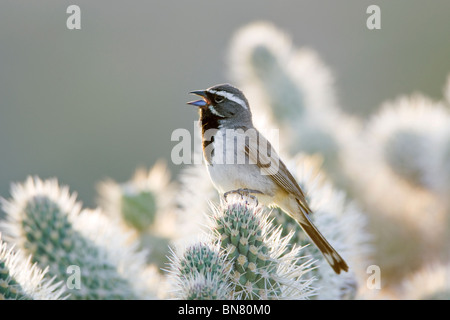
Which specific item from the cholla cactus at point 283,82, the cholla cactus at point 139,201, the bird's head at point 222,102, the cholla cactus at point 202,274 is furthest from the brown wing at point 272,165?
the cholla cactus at point 283,82

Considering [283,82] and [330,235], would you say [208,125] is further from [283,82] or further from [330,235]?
[283,82]

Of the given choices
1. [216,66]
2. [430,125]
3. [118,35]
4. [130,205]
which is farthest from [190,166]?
[118,35]

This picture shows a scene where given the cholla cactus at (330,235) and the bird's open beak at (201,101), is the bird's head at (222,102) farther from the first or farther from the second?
the cholla cactus at (330,235)

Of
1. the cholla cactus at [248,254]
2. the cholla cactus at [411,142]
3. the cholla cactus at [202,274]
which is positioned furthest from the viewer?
the cholla cactus at [411,142]

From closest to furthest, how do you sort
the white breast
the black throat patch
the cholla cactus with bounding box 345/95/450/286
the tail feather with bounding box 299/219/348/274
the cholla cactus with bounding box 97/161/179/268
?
the tail feather with bounding box 299/219/348/274 < the white breast < the black throat patch < the cholla cactus with bounding box 97/161/179/268 < the cholla cactus with bounding box 345/95/450/286

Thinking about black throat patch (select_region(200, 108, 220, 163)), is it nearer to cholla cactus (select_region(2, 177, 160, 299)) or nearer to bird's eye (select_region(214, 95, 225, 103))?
bird's eye (select_region(214, 95, 225, 103))

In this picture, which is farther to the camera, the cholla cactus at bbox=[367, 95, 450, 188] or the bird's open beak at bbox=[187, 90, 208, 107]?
the cholla cactus at bbox=[367, 95, 450, 188]

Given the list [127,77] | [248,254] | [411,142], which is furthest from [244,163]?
[127,77]

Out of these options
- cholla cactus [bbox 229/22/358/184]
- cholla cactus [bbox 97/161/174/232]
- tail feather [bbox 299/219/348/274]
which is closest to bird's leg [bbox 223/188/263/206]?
tail feather [bbox 299/219/348/274]
